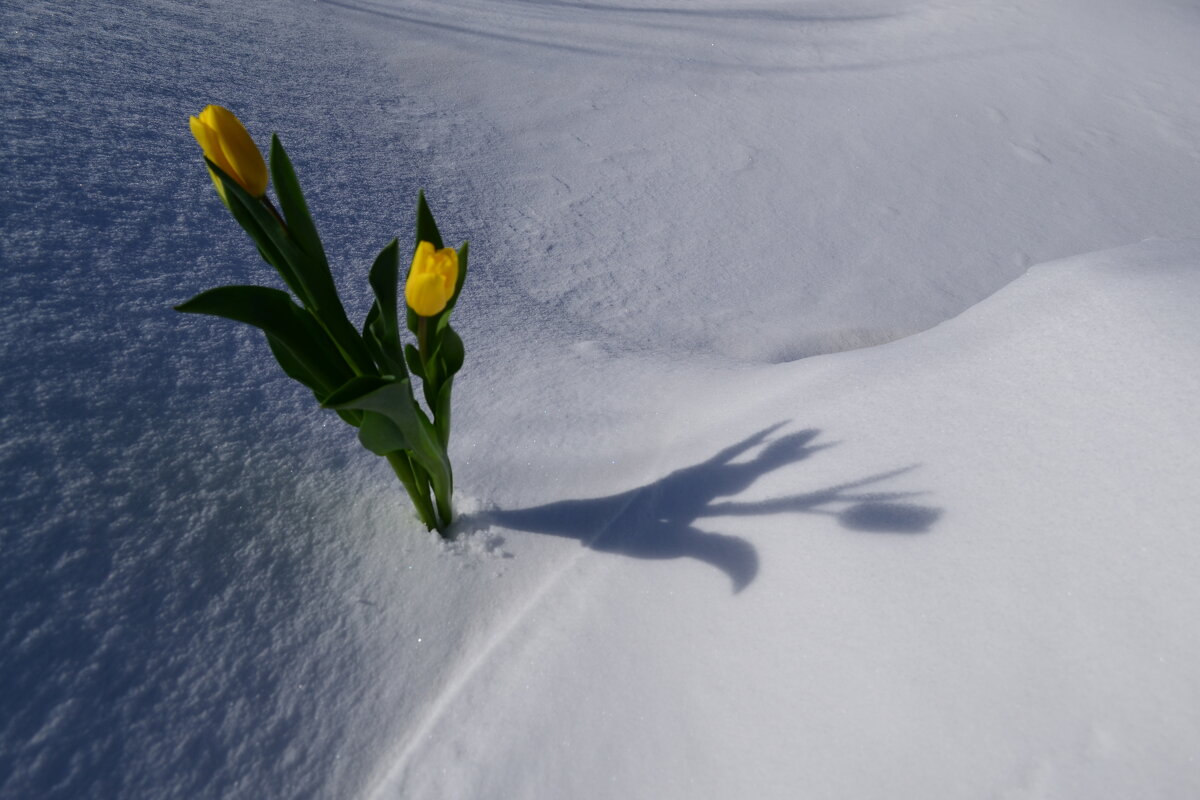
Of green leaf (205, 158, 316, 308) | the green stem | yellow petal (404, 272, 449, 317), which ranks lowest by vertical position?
the green stem

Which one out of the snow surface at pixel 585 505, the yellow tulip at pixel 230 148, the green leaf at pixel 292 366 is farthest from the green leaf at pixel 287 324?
the snow surface at pixel 585 505

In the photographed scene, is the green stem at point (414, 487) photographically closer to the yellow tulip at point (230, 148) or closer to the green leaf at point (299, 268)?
the green leaf at point (299, 268)

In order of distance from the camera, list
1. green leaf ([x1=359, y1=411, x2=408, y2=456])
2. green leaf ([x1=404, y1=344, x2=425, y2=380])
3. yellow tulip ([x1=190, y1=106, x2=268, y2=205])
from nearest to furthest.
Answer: yellow tulip ([x1=190, y1=106, x2=268, y2=205]), green leaf ([x1=359, y1=411, x2=408, y2=456]), green leaf ([x1=404, y1=344, x2=425, y2=380])

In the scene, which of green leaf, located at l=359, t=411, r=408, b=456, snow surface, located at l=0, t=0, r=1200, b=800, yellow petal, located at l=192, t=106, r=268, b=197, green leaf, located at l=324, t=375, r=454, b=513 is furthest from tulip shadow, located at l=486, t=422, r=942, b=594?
yellow petal, located at l=192, t=106, r=268, b=197

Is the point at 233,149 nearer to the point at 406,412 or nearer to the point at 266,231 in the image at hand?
the point at 266,231

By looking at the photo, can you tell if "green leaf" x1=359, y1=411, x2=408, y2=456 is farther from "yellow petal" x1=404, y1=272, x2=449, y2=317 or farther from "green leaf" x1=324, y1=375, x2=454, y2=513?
"yellow petal" x1=404, y1=272, x2=449, y2=317

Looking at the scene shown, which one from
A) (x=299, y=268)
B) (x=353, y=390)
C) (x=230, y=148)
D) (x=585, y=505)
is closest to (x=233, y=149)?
(x=230, y=148)
